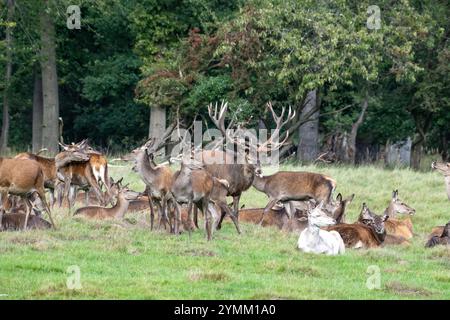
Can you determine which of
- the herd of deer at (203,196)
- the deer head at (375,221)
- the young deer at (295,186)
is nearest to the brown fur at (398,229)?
the herd of deer at (203,196)

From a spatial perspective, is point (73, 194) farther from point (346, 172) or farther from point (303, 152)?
point (303, 152)

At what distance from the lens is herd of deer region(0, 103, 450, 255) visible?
1426cm

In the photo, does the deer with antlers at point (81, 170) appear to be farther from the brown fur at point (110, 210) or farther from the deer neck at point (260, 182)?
the deer neck at point (260, 182)

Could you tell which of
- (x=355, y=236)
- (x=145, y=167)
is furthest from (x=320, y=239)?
(x=145, y=167)

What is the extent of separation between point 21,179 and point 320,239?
12.0 feet

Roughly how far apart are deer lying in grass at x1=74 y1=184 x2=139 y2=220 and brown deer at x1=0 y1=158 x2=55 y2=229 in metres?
1.48

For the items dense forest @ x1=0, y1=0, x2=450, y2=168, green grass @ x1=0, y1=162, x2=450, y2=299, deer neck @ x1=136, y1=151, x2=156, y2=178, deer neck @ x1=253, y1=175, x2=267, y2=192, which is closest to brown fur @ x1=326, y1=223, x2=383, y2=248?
green grass @ x1=0, y1=162, x2=450, y2=299

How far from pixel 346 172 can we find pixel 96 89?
10299 mm

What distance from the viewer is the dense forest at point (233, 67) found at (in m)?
26.3

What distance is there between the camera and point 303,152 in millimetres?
29625

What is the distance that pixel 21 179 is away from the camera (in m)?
14.1

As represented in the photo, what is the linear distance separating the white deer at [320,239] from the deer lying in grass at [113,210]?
10.4 ft

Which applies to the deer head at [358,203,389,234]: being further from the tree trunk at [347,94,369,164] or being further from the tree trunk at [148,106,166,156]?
the tree trunk at [148,106,166,156]
